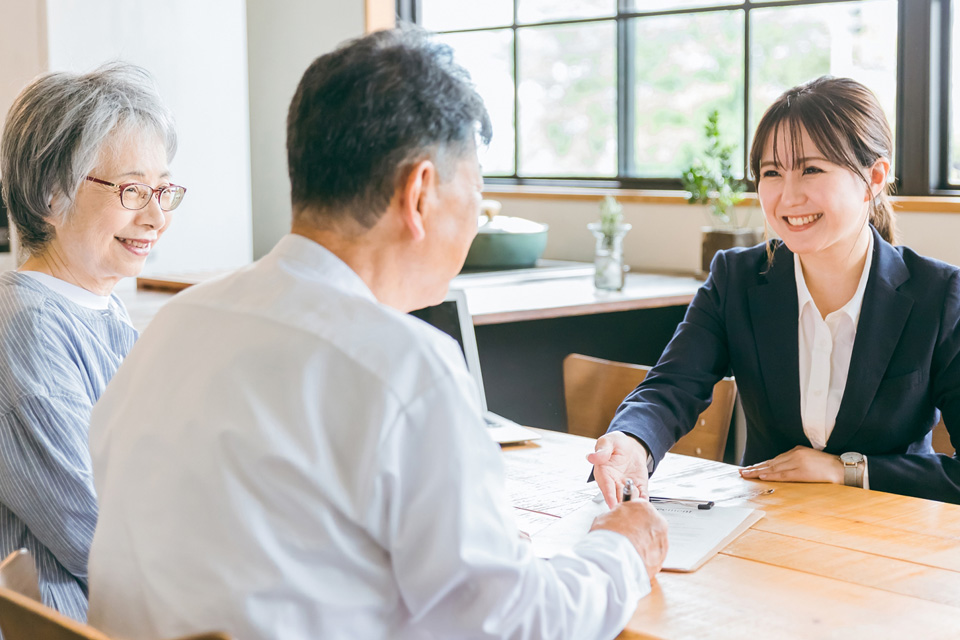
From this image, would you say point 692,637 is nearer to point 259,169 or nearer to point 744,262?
point 744,262

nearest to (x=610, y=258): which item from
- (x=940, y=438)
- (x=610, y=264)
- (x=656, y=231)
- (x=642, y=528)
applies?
(x=610, y=264)

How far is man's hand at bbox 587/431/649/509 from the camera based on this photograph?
58.8 inches

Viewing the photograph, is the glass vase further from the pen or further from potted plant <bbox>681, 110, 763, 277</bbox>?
the pen

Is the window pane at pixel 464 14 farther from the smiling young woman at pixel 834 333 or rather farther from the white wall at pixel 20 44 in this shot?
the smiling young woman at pixel 834 333

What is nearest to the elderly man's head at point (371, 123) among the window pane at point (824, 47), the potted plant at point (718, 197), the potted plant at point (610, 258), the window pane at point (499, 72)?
the potted plant at point (610, 258)

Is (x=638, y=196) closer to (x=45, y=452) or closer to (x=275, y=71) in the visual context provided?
(x=275, y=71)

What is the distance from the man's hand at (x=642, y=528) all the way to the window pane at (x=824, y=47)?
261 cm

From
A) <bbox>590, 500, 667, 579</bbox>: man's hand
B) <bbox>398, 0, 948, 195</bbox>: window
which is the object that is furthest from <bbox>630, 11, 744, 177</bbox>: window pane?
<bbox>590, 500, 667, 579</bbox>: man's hand

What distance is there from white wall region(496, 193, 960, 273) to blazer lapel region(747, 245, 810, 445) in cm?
152

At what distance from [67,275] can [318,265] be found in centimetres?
76

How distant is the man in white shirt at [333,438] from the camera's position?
82 cm

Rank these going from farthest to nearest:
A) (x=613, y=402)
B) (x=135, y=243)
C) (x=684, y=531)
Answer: (x=613, y=402), (x=135, y=243), (x=684, y=531)

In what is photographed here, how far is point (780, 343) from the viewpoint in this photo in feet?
6.04

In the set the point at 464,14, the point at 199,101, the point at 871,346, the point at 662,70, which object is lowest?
the point at 871,346
